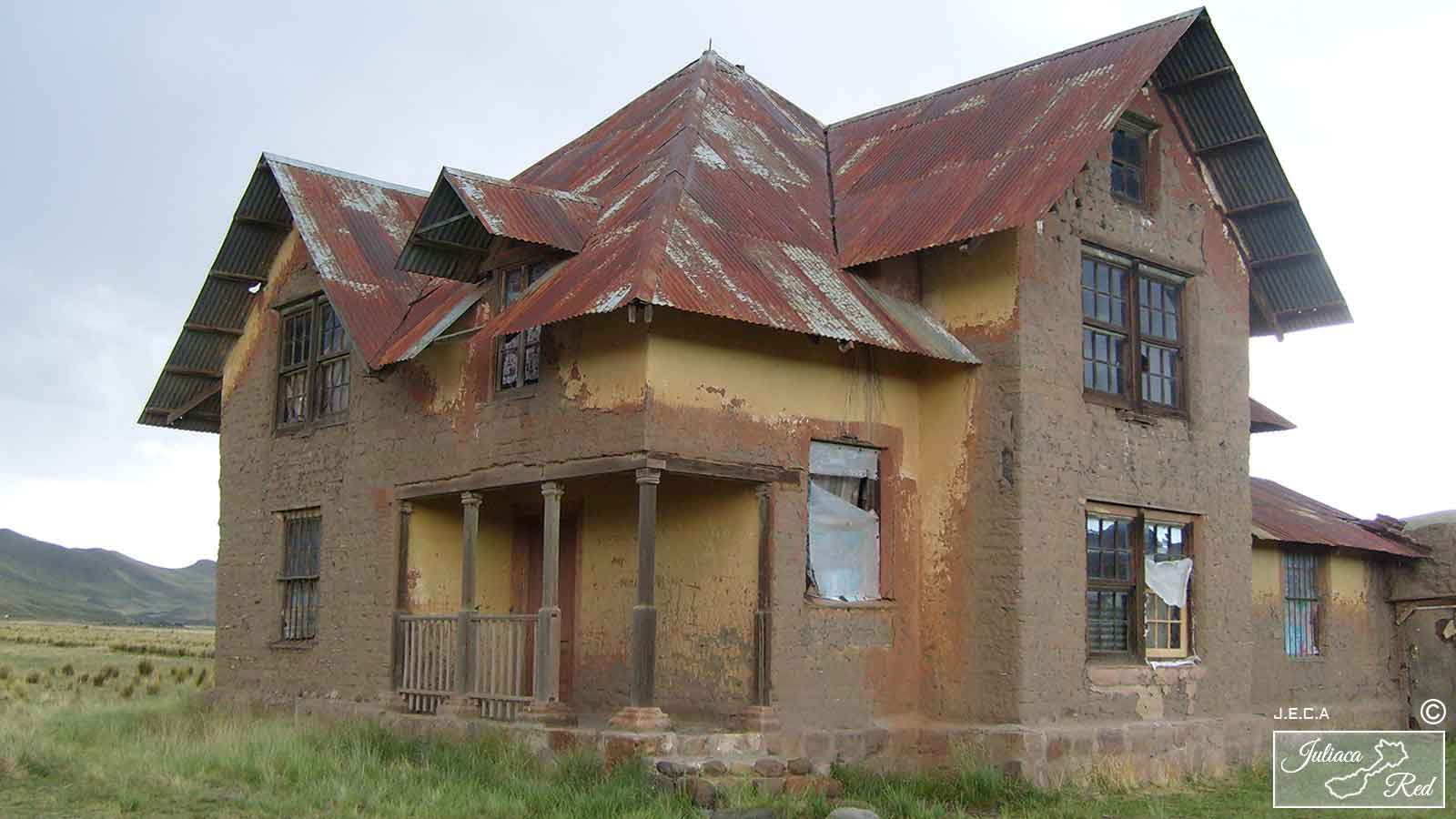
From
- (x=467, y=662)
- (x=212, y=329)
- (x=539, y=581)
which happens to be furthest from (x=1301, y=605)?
(x=212, y=329)

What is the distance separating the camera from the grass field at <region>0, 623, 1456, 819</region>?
12.0 meters

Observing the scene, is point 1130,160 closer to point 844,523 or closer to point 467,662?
point 844,523

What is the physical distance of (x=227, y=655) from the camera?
2012cm

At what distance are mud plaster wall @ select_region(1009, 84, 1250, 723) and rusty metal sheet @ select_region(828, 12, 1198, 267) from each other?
67 centimetres

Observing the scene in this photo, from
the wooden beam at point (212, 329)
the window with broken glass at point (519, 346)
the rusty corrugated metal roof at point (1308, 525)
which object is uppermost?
the wooden beam at point (212, 329)

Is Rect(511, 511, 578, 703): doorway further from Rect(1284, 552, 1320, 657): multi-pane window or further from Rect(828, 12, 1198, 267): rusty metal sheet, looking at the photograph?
Rect(1284, 552, 1320, 657): multi-pane window

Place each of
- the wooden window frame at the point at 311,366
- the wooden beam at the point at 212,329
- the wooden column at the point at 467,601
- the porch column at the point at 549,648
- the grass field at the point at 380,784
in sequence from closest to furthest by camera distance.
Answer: the grass field at the point at 380,784, the porch column at the point at 549,648, the wooden column at the point at 467,601, the wooden window frame at the point at 311,366, the wooden beam at the point at 212,329

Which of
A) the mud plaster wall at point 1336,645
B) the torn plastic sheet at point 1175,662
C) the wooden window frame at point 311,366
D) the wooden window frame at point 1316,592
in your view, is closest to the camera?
the torn plastic sheet at point 1175,662

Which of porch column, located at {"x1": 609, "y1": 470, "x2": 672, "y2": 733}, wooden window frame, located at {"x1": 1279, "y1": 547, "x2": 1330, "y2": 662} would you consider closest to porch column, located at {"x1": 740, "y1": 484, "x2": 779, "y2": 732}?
porch column, located at {"x1": 609, "y1": 470, "x2": 672, "y2": 733}

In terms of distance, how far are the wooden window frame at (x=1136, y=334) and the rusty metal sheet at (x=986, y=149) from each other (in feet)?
4.50

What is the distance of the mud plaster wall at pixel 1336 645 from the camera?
786 inches

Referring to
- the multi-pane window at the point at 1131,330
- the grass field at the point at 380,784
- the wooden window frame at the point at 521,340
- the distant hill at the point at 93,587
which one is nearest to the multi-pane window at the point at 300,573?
the grass field at the point at 380,784

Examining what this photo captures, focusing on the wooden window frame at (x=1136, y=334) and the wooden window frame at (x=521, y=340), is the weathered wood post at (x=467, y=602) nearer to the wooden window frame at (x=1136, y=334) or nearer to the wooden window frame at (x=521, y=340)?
the wooden window frame at (x=521, y=340)

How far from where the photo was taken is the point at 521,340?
15.7 metres
